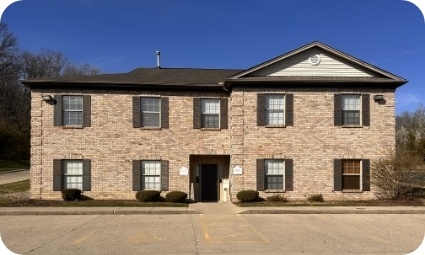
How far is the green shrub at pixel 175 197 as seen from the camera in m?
16.3

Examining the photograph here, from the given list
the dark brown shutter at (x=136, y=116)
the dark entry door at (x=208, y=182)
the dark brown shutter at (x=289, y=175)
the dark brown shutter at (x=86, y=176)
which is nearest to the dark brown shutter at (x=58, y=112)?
the dark brown shutter at (x=86, y=176)

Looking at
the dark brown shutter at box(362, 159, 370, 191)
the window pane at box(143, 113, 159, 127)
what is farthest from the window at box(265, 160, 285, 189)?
the window pane at box(143, 113, 159, 127)

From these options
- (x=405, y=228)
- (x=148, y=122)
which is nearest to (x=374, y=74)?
(x=405, y=228)

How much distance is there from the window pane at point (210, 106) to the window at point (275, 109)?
2.50 m

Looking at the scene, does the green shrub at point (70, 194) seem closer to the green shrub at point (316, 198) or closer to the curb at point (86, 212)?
the curb at point (86, 212)

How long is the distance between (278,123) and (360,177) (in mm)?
4755

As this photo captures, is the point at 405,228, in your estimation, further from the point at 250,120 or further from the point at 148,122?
the point at 148,122

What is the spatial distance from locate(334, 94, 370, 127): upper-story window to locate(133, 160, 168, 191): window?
28.5ft

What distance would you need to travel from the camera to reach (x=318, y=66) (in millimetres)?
17531

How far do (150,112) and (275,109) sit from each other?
242 inches

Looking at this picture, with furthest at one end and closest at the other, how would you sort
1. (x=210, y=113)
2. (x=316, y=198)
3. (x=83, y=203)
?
(x=210, y=113) < (x=316, y=198) < (x=83, y=203)

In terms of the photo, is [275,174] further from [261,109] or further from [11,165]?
[11,165]

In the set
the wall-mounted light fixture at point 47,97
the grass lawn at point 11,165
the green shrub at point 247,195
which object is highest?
the wall-mounted light fixture at point 47,97

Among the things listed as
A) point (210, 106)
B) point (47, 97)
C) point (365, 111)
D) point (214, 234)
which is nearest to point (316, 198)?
point (365, 111)
